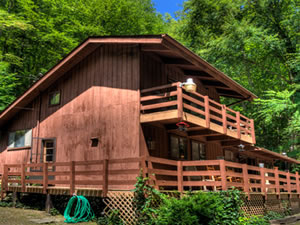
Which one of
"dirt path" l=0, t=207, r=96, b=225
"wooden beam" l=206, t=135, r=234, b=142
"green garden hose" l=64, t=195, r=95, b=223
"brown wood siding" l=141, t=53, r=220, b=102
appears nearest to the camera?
"dirt path" l=0, t=207, r=96, b=225

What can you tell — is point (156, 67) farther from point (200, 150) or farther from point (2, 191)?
point (2, 191)

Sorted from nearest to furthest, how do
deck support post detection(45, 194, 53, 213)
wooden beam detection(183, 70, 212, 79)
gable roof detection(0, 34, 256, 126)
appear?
1. gable roof detection(0, 34, 256, 126)
2. deck support post detection(45, 194, 53, 213)
3. wooden beam detection(183, 70, 212, 79)

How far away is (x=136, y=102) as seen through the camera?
11977 mm

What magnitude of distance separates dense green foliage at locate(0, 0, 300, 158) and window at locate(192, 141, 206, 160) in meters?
10.4

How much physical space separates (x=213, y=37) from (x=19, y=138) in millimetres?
23256

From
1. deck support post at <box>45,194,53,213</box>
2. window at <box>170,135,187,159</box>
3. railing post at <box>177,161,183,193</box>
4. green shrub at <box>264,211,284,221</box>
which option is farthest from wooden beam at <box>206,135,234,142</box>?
deck support post at <box>45,194,53,213</box>

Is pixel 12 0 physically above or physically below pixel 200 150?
above

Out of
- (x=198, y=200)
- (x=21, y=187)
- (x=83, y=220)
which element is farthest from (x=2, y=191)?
(x=198, y=200)

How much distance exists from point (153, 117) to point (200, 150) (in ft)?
18.3

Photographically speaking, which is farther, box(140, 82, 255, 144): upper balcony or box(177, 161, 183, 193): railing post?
box(140, 82, 255, 144): upper balcony

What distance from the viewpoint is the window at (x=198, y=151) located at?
50.3ft

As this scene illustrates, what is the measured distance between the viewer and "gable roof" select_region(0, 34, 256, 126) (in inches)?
459

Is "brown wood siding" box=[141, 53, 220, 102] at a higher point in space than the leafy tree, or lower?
lower

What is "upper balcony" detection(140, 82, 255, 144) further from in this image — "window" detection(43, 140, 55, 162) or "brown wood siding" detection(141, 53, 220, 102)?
"window" detection(43, 140, 55, 162)
